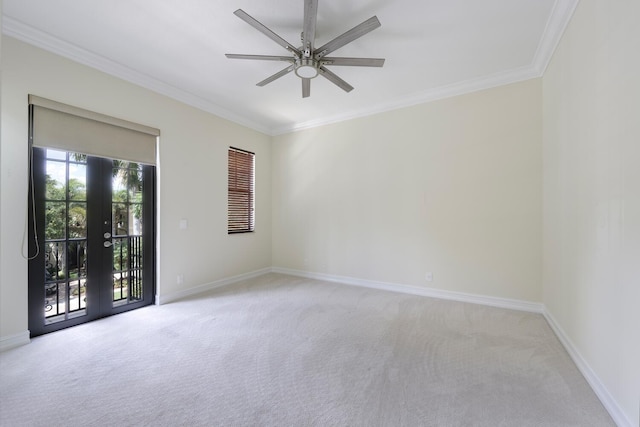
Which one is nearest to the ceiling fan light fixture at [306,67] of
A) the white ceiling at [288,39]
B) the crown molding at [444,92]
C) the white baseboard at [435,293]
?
the white ceiling at [288,39]

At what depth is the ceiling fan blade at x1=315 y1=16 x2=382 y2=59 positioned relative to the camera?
2.14m

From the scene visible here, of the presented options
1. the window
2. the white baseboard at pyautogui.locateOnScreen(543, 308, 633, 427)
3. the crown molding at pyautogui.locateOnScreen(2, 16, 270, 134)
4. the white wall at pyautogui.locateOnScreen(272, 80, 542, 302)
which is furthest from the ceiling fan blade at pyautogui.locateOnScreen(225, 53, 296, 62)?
the white baseboard at pyautogui.locateOnScreen(543, 308, 633, 427)

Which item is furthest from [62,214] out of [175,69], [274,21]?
[274,21]

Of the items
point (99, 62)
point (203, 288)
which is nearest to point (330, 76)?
point (99, 62)

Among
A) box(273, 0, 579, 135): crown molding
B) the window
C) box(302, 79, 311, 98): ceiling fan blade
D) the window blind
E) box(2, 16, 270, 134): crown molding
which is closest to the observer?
box(273, 0, 579, 135): crown molding

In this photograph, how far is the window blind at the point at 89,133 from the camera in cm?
279

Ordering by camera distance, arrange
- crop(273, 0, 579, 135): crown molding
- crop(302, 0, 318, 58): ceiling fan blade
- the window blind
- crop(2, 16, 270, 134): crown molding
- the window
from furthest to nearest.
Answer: the window
the window blind
crop(2, 16, 270, 134): crown molding
crop(273, 0, 579, 135): crown molding
crop(302, 0, 318, 58): ceiling fan blade

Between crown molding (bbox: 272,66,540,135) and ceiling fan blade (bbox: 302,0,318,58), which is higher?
crown molding (bbox: 272,66,540,135)

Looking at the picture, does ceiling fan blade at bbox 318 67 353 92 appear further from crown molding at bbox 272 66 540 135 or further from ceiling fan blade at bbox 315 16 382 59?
crown molding at bbox 272 66 540 135

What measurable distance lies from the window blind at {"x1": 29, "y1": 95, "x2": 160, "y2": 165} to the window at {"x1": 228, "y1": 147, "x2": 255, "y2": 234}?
1410mm

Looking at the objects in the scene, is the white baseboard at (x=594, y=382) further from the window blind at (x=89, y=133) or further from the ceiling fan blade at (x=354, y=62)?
the window blind at (x=89, y=133)

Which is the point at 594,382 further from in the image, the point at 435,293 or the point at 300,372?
the point at 300,372

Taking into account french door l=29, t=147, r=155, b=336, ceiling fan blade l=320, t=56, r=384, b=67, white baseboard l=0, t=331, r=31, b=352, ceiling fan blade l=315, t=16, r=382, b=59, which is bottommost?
white baseboard l=0, t=331, r=31, b=352

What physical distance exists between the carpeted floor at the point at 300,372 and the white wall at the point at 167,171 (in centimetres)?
74
